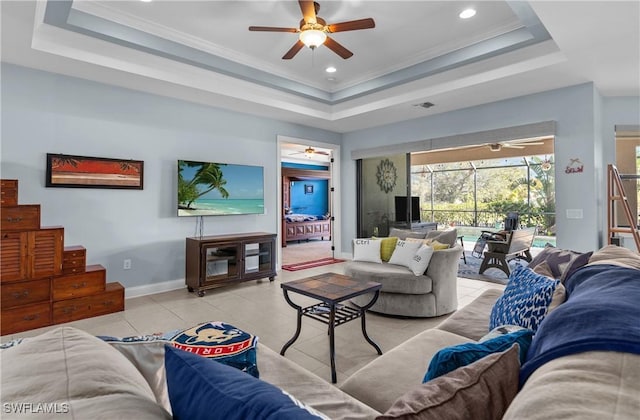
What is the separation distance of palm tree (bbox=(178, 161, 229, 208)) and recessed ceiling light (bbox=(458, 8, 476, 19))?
352cm

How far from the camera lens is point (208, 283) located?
167 inches

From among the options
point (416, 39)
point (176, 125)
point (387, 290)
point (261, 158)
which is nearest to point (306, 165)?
point (261, 158)

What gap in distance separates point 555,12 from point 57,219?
16.9 ft

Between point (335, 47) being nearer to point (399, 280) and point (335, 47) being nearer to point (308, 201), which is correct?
point (399, 280)

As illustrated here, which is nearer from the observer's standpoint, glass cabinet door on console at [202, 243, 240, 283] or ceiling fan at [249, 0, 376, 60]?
ceiling fan at [249, 0, 376, 60]

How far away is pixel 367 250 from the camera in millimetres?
3822

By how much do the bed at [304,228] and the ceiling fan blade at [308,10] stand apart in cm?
646

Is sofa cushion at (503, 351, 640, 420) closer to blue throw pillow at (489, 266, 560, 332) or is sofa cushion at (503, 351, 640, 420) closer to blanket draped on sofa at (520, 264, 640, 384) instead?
blanket draped on sofa at (520, 264, 640, 384)

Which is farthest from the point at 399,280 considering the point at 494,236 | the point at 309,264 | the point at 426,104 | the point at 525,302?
the point at 494,236

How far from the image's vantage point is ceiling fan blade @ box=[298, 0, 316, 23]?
2663 millimetres

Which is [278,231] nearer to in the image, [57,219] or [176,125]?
[176,125]

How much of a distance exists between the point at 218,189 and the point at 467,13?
372cm

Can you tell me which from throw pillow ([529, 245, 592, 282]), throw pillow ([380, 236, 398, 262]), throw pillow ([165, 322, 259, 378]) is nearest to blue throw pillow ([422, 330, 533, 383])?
throw pillow ([165, 322, 259, 378])

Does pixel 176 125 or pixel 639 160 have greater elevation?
pixel 176 125
